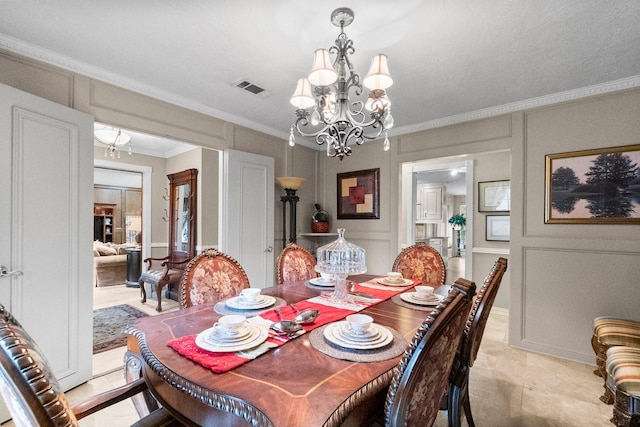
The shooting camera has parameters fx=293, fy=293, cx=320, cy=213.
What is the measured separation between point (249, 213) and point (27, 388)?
9.72 ft

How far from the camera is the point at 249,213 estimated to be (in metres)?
3.45

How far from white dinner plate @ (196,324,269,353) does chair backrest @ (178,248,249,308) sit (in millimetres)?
633

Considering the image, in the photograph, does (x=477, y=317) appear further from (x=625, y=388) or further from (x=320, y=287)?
(x=320, y=287)

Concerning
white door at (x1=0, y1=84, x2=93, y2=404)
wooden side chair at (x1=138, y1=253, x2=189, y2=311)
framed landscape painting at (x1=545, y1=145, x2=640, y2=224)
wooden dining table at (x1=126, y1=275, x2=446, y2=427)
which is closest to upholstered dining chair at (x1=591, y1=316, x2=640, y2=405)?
framed landscape painting at (x1=545, y1=145, x2=640, y2=224)

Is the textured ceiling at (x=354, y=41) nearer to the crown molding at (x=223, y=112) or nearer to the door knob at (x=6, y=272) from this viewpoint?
the crown molding at (x=223, y=112)

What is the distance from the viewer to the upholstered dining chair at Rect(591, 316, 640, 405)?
6.44 ft

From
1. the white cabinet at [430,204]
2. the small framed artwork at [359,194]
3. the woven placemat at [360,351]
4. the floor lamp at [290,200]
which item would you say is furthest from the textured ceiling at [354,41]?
the white cabinet at [430,204]

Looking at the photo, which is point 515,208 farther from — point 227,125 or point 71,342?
point 71,342

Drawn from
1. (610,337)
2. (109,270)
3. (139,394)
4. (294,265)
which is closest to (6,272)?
(139,394)

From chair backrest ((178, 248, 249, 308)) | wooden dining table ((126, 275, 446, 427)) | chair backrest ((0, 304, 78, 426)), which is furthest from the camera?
chair backrest ((178, 248, 249, 308))

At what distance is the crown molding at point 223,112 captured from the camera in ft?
6.59

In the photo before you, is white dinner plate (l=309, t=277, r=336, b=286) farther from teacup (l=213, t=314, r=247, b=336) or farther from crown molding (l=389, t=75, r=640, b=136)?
crown molding (l=389, t=75, r=640, b=136)


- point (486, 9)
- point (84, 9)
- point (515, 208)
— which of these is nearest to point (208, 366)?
point (84, 9)

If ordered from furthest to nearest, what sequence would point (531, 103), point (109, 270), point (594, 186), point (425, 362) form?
Answer: 1. point (109, 270)
2. point (531, 103)
3. point (594, 186)
4. point (425, 362)
